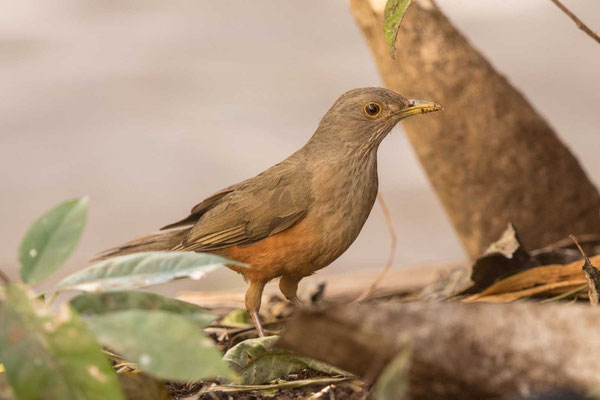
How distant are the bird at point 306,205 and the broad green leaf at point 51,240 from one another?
1.38 metres

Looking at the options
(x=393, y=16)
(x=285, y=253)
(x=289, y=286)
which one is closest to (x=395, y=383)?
(x=393, y=16)

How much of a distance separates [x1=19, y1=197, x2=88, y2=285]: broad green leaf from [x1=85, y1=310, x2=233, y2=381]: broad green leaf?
0.18 meters

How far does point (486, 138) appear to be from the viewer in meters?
3.94

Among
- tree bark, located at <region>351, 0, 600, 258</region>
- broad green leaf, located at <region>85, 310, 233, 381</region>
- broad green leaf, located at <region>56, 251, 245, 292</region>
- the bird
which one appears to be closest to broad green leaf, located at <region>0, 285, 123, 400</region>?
broad green leaf, located at <region>85, 310, 233, 381</region>

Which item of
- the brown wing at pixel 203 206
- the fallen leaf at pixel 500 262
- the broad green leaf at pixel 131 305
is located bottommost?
the fallen leaf at pixel 500 262

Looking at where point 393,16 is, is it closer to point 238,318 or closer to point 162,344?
point 162,344

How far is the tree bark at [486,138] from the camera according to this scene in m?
3.92

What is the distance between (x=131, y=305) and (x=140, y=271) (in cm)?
7

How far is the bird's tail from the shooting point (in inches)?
134

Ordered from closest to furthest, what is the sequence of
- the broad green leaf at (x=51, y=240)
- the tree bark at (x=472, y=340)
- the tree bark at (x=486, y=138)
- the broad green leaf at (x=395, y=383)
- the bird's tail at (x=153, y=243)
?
the broad green leaf at (x=395, y=383) < the tree bark at (x=472, y=340) < the broad green leaf at (x=51, y=240) < the bird's tail at (x=153, y=243) < the tree bark at (x=486, y=138)

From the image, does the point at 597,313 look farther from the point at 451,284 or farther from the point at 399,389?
the point at 451,284

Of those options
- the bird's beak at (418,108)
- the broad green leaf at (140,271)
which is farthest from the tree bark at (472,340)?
the bird's beak at (418,108)

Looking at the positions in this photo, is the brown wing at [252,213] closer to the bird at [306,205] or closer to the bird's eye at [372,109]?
the bird at [306,205]

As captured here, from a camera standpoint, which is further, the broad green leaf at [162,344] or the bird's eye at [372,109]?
the bird's eye at [372,109]
